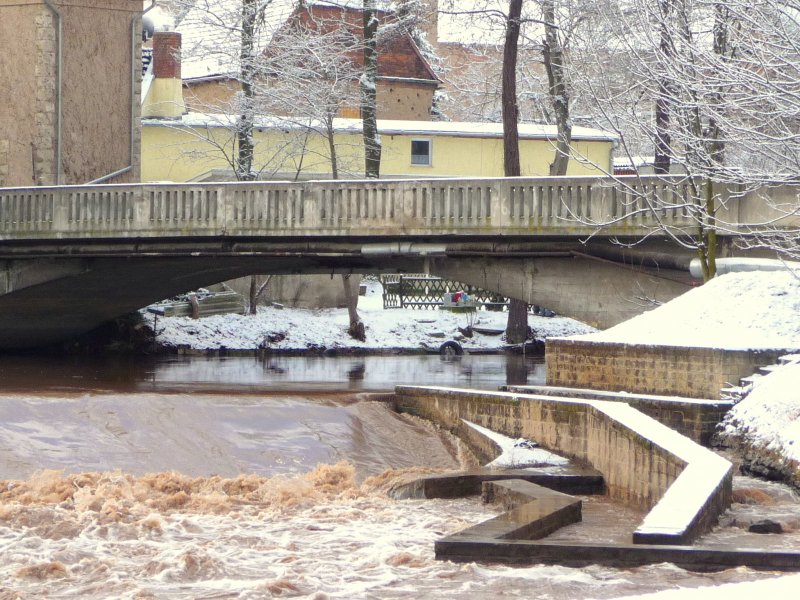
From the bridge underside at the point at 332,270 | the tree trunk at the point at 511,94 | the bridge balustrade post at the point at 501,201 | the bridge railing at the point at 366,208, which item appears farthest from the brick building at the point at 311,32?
the bridge balustrade post at the point at 501,201

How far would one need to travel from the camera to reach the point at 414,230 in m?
23.9

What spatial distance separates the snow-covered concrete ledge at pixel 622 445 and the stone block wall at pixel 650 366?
4.56ft

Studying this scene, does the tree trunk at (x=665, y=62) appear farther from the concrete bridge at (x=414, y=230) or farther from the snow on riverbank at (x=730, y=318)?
the snow on riverbank at (x=730, y=318)

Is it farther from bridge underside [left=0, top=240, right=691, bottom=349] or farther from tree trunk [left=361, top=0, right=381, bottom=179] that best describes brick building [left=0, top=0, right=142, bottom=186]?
tree trunk [left=361, top=0, right=381, bottom=179]

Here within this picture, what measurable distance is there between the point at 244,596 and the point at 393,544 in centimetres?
220

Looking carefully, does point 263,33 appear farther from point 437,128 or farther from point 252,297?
point 437,128

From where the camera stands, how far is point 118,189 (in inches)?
1029

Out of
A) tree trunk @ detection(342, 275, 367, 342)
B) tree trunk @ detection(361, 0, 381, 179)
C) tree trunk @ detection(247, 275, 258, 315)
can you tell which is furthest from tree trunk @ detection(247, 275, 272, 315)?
tree trunk @ detection(361, 0, 381, 179)

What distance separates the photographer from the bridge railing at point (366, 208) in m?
22.2

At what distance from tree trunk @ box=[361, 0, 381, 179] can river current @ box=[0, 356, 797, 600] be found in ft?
32.5

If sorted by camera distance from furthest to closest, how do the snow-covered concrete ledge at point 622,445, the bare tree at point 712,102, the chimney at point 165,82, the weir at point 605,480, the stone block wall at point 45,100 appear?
the chimney at point 165,82, the stone block wall at point 45,100, the bare tree at point 712,102, the snow-covered concrete ledge at point 622,445, the weir at point 605,480

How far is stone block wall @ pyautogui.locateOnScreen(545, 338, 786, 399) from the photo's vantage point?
57.1 ft

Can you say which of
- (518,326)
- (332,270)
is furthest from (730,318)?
(518,326)

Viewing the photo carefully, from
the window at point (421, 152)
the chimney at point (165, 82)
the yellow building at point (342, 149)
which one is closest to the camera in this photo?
the yellow building at point (342, 149)
